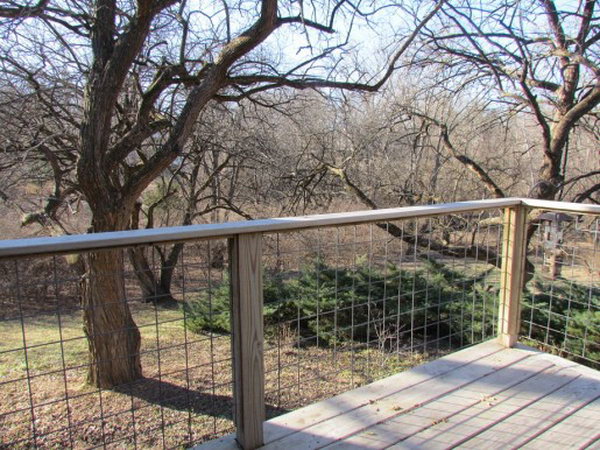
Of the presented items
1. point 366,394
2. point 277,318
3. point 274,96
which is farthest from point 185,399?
point 274,96

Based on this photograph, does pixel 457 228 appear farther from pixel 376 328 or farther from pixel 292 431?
pixel 292 431

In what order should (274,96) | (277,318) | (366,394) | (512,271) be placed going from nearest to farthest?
(366,394)
(512,271)
(277,318)
(274,96)

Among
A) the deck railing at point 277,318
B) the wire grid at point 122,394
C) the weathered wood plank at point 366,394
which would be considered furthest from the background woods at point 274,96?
the weathered wood plank at point 366,394

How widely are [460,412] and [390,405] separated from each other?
29cm

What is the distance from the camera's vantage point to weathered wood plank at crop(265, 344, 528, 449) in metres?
1.78

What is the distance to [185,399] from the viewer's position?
5176 mm

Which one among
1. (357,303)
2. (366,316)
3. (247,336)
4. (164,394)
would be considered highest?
(247,336)

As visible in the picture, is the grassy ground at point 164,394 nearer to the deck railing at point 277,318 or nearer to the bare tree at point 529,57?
the deck railing at point 277,318

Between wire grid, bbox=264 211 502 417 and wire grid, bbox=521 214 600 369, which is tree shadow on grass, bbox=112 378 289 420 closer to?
wire grid, bbox=264 211 502 417

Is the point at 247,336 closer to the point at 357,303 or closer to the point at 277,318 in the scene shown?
the point at 357,303

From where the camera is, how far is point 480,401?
2066 millimetres

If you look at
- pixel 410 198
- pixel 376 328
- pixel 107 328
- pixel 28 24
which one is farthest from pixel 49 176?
pixel 410 198

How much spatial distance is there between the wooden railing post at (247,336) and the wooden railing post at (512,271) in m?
1.60

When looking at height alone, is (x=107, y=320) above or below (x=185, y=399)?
above
